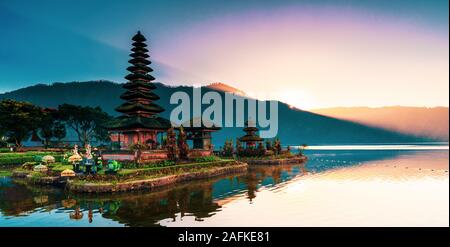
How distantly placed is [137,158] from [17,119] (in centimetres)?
3398

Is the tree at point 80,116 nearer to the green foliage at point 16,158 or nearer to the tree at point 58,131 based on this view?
the tree at point 58,131

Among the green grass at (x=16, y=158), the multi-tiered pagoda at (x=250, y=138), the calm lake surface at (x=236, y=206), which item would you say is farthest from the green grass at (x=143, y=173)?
the multi-tiered pagoda at (x=250, y=138)

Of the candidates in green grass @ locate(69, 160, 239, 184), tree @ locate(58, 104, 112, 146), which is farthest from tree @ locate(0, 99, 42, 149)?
green grass @ locate(69, 160, 239, 184)

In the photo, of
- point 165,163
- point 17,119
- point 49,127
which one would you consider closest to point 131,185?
point 165,163

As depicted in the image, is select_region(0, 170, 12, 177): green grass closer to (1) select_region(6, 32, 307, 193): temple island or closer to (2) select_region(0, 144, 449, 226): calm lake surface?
(1) select_region(6, 32, 307, 193): temple island

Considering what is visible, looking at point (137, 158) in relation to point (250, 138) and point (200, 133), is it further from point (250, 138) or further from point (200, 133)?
point (250, 138)

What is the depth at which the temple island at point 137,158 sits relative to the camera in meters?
29.9

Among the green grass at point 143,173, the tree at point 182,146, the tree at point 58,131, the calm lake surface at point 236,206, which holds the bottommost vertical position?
the calm lake surface at point 236,206

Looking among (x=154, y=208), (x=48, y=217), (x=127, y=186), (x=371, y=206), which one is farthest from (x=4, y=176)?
(x=371, y=206)

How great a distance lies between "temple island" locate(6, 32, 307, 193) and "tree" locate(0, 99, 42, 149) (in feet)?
28.0

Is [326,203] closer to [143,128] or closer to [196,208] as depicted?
[196,208]

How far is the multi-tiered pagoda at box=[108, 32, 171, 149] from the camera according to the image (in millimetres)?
43375

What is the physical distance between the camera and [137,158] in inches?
1421
